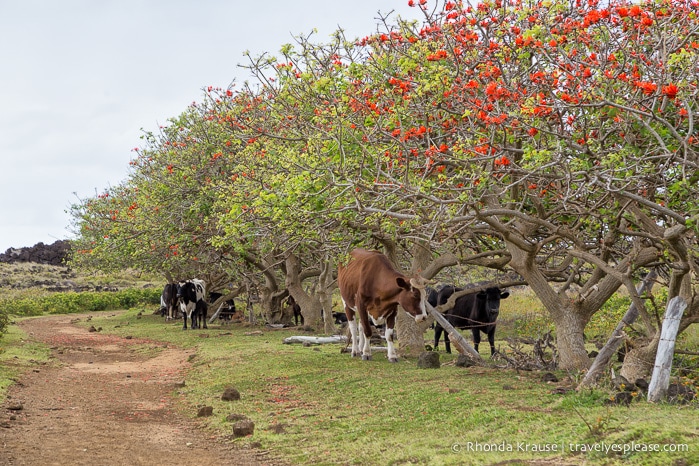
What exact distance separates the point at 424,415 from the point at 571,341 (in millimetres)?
4594

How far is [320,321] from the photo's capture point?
2762 cm

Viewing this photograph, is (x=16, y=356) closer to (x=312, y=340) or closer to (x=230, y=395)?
(x=312, y=340)

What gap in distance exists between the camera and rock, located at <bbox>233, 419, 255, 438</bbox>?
31.3 ft

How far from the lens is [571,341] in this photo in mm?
13023

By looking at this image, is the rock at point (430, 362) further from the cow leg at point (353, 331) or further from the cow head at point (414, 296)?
the cow leg at point (353, 331)

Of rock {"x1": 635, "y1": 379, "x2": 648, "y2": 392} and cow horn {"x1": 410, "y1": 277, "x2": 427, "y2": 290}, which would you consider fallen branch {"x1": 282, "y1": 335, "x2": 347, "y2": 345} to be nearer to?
cow horn {"x1": 410, "y1": 277, "x2": 427, "y2": 290}

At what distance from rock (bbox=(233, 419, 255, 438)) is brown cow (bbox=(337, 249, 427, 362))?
610cm

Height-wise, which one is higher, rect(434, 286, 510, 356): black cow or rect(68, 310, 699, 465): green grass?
rect(434, 286, 510, 356): black cow

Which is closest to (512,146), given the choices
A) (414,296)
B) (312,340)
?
(414,296)

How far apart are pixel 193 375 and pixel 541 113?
10.2 metres

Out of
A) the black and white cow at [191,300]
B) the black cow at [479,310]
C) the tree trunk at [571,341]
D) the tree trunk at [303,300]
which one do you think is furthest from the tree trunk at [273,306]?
the tree trunk at [571,341]

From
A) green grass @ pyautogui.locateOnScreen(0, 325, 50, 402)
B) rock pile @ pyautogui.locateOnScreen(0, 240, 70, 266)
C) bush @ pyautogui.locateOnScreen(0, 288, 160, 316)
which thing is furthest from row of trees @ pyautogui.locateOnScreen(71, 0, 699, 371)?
rock pile @ pyautogui.locateOnScreen(0, 240, 70, 266)

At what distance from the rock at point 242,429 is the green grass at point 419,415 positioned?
0.14 metres

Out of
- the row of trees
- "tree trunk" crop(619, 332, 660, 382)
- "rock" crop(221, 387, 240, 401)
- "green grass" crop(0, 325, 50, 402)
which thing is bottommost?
"rock" crop(221, 387, 240, 401)
